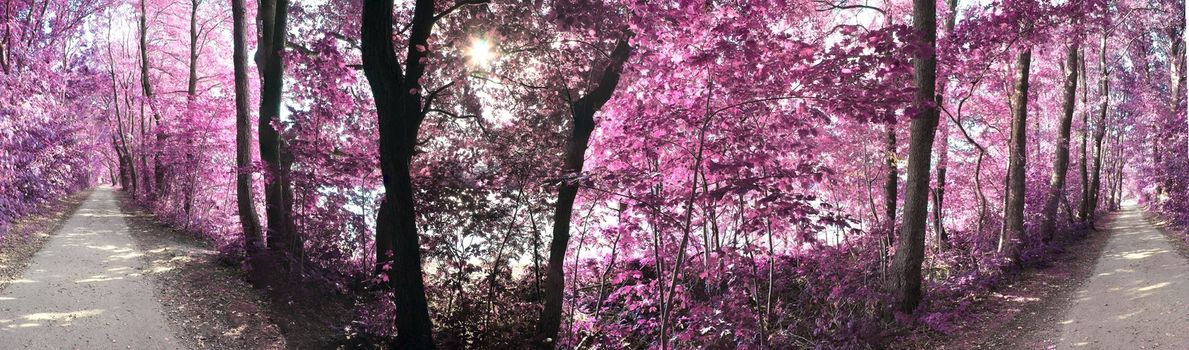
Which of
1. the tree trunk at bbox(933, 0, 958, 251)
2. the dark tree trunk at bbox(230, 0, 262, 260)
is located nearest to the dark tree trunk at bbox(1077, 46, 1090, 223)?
the tree trunk at bbox(933, 0, 958, 251)

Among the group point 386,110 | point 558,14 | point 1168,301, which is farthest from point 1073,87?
point 386,110

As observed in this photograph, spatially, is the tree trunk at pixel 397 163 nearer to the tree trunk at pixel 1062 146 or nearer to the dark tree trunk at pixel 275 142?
the dark tree trunk at pixel 275 142

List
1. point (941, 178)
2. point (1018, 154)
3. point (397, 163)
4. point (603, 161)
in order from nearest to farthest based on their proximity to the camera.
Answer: point (397, 163), point (603, 161), point (1018, 154), point (941, 178)

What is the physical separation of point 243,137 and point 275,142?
0.68m

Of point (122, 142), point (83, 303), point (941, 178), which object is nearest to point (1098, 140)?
point (941, 178)

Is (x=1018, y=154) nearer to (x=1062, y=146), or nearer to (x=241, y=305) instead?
(x=1062, y=146)

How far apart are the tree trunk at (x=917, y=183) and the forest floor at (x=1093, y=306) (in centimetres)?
70

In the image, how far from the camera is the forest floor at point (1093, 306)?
5.64 meters

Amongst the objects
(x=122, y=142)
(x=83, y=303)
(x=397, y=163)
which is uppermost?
(x=122, y=142)

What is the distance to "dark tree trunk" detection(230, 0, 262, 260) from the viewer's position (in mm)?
7645

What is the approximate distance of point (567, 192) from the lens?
21.9 feet

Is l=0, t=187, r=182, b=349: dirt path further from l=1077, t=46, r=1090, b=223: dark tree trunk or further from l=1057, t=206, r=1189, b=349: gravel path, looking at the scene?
l=1077, t=46, r=1090, b=223: dark tree trunk

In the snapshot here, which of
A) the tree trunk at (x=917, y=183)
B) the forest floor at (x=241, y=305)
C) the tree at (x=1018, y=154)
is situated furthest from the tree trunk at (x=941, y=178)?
the forest floor at (x=241, y=305)

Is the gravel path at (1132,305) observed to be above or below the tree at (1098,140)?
below
